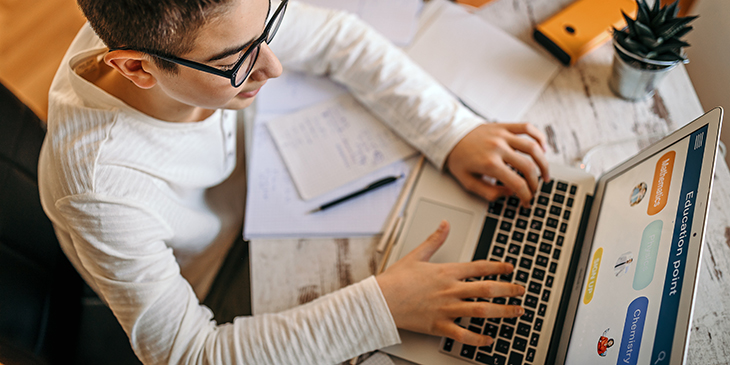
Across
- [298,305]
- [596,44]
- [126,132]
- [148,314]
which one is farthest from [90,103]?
[596,44]

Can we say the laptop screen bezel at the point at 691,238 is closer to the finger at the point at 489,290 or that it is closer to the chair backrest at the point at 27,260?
the finger at the point at 489,290

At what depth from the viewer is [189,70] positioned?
562 mm

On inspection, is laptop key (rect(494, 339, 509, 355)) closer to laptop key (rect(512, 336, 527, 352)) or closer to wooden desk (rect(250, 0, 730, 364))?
laptop key (rect(512, 336, 527, 352))

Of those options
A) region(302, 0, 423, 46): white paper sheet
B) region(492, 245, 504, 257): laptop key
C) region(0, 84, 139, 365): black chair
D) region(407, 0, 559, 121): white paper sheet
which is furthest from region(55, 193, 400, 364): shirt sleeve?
region(302, 0, 423, 46): white paper sheet

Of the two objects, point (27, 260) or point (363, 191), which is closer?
point (27, 260)

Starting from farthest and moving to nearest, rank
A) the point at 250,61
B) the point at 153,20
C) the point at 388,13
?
1. the point at 388,13
2. the point at 250,61
3. the point at 153,20

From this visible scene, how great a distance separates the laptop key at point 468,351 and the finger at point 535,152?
0.30 metres

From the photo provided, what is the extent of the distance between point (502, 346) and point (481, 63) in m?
0.56

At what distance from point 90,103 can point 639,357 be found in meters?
0.80

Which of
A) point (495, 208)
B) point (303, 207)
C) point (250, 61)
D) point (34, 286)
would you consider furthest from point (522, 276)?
point (34, 286)

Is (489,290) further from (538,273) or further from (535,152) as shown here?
(535,152)

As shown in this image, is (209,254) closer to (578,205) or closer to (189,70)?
(189,70)

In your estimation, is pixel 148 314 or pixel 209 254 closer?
pixel 148 314

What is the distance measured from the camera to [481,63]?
0.91 meters
